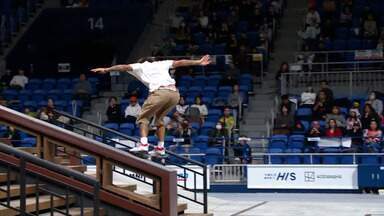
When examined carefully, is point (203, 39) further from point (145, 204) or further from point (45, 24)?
point (145, 204)

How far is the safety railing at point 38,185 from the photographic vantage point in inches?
372

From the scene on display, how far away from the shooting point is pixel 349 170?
2173cm

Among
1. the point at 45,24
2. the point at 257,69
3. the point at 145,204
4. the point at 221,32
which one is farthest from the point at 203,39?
the point at 145,204

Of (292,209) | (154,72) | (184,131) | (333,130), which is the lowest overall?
(292,209)

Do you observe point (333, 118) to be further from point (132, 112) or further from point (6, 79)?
point (6, 79)

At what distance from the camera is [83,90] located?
28172 mm

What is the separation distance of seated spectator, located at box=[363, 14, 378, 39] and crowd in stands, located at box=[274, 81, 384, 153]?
3152 millimetres

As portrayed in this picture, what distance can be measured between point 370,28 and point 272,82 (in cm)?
384

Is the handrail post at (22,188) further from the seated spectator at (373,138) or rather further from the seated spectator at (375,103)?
the seated spectator at (375,103)

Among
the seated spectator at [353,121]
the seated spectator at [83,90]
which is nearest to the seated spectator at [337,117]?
the seated spectator at [353,121]

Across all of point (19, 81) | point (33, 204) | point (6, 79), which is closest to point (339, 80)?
point (19, 81)

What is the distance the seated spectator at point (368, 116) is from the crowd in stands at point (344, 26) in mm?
4233

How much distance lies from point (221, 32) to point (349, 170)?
9681mm

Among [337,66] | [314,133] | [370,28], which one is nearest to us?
[314,133]
